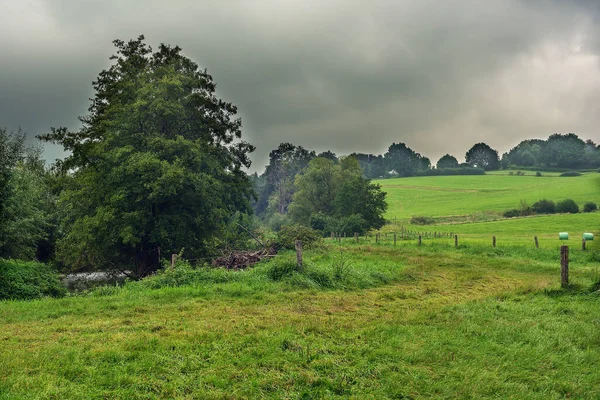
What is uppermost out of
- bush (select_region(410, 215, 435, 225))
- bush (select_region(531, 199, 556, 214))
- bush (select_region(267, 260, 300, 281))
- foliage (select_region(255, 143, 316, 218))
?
foliage (select_region(255, 143, 316, 218))

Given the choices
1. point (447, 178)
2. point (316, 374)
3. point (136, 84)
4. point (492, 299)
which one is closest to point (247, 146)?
point (136, 84)

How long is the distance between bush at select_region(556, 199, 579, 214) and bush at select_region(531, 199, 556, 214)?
5.42ft

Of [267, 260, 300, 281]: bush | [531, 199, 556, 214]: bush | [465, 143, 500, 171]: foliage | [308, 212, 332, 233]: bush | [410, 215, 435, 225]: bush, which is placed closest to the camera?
[267, 260, 300, 281]: bush

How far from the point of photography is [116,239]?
2239 cm

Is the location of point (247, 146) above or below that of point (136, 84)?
below

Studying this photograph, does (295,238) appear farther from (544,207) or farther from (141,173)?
(544,207)

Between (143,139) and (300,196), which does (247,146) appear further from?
(300,196)

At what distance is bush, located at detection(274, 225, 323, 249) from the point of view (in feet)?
89.7

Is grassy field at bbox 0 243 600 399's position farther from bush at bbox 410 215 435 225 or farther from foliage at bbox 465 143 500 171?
foliage at bbox 465 143 500 171

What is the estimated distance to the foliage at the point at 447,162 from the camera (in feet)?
513

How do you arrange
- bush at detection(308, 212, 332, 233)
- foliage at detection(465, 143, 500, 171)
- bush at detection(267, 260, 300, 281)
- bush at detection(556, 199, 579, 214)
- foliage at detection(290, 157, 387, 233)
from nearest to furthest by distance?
bush at detection(267, 260, 300, 281), bush at detection(556, 199, 579, 214), foliage at detection(290, 157, 387, 233), bush at detection(308, 212, 332, 233), foliage at detection(465, 143, 500, 171)

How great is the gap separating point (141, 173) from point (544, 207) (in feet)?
193

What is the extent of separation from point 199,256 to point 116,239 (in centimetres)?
508

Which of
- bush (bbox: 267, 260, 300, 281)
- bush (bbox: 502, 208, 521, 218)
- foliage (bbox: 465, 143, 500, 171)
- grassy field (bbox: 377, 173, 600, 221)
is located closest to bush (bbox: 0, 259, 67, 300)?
bush (bbox: 267, 260, 300, 281)
